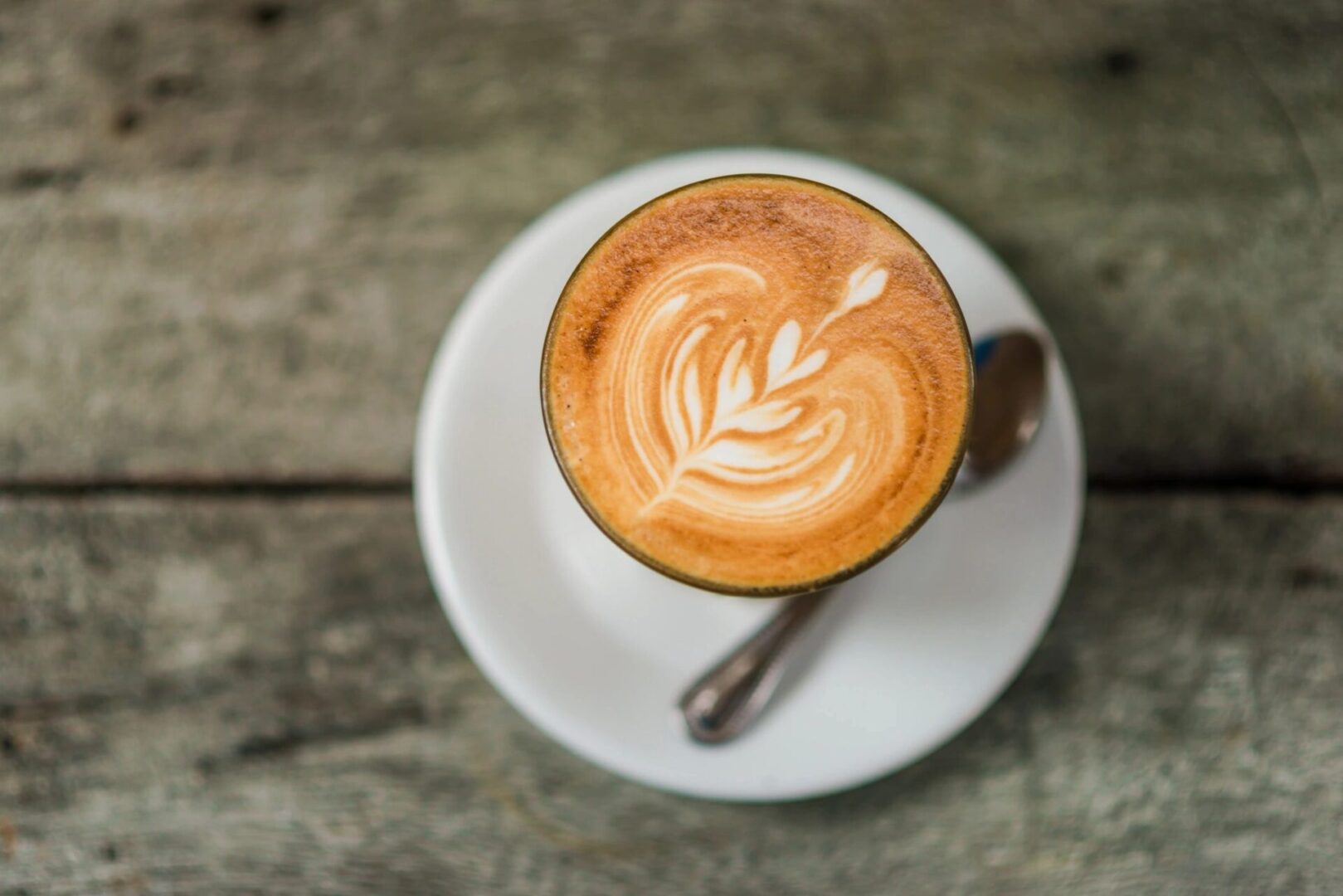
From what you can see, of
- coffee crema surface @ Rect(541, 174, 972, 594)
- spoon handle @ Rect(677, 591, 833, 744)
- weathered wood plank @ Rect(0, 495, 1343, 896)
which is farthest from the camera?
weathered wood plank @ Rect(0, 495, 1343, 896)

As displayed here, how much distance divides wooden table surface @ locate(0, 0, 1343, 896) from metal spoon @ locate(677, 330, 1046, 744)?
20cm

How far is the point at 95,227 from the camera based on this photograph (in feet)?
3.88

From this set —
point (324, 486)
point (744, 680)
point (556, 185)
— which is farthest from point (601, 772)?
point (556, 185)

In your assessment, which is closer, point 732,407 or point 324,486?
point 732,407

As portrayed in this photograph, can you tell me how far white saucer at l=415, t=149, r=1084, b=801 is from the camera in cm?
95

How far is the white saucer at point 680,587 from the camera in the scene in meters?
0.95

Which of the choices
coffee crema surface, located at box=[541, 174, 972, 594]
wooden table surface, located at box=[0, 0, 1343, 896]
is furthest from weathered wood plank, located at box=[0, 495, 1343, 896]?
coffee crema surface, located at box=[541, 174, 972, 594]

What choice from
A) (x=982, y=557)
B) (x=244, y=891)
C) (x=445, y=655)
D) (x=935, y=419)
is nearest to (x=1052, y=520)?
(x=982, y=557)

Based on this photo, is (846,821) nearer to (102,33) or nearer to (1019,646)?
(1019,646)

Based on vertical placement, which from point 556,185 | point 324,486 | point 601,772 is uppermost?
point 556,185

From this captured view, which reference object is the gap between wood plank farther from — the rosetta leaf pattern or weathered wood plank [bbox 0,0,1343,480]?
the rosetta leaf pattern

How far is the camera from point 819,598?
972 mm

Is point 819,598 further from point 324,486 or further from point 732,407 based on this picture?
point 324,486

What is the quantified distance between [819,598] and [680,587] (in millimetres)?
139
